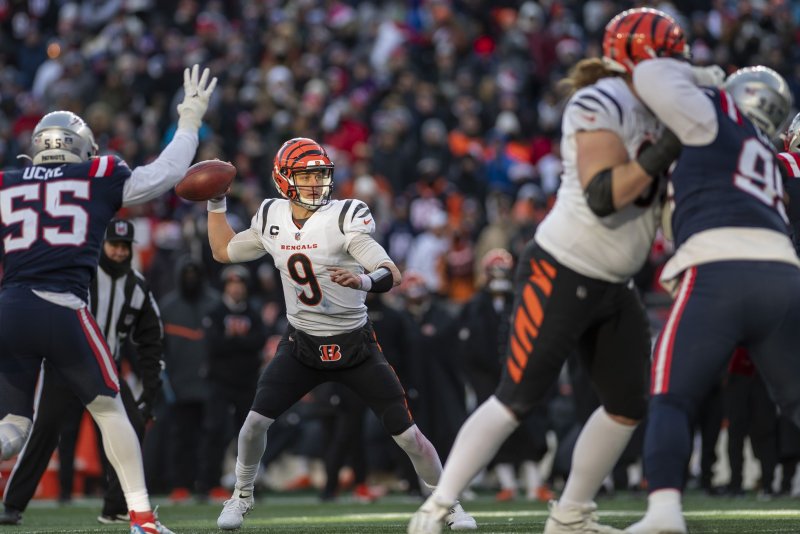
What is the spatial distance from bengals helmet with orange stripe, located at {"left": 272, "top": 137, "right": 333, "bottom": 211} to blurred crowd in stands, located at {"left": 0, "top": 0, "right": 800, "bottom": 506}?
442 cm

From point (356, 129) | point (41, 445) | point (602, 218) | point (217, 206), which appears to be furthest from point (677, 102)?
point (356, 129)

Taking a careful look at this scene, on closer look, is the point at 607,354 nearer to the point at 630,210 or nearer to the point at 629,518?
the point at 630,210

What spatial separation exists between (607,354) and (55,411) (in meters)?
4.35

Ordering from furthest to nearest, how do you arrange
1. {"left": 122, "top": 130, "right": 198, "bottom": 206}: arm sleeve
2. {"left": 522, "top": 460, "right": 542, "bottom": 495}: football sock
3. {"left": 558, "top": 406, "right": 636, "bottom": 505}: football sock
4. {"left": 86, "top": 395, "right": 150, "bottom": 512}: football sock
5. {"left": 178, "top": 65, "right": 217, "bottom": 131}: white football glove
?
1. {"left": 522, "top": 460, "right": 542, "bottom": 495}: football sock
2. {"left": 178, "top": 65, "right": 217, "bottom": 131}: white football glove
3. {"left": 122, "top": 130, "right": 198, "bottom": 206}: arm sleeve
4. {"left": 86, "top": 395, "right": 150, "bottom": 512}: football sock
5. {"left": 558, "top": 406, "right": 636, "bottom": 505}: football sock

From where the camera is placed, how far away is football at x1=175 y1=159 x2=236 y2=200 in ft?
22.6

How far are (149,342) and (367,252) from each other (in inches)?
87.6

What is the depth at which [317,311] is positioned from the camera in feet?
22.8

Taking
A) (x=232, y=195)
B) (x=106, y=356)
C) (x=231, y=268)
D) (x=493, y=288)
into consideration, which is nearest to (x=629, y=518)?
(x=106, y=356)

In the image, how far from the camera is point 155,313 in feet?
27.8

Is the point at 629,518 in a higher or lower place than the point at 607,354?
lower

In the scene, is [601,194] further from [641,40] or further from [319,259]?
[319,259]

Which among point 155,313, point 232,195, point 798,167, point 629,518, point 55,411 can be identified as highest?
point 232,195

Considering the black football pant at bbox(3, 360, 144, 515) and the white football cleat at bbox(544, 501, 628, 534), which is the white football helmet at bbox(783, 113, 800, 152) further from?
the black football pant at bbox(3, 360, 144, 515)

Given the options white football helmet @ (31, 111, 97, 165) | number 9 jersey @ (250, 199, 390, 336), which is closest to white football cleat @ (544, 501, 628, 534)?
number 9 jersey @ (250, 199, 390, 336)
